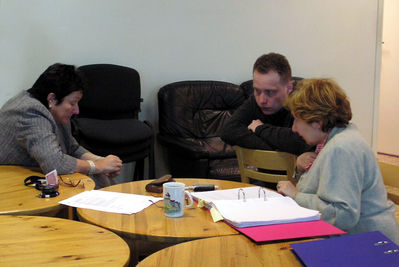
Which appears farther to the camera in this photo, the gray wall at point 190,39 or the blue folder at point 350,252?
the gray wall at point 190,39

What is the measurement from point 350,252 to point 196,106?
288 centimetres

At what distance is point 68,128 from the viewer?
2.26 m

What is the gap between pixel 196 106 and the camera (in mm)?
3721

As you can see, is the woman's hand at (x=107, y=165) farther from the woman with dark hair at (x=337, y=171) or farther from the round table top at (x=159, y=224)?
the woman with dark hair at (x=337, y=171)

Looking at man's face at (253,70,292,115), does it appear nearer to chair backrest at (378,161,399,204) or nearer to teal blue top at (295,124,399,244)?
chair backrest at (378,161,399,204)

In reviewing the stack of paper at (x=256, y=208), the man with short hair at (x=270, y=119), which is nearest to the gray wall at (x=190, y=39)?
the man with short hair at (x=270, y=119)

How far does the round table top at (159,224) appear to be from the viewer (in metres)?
1.13

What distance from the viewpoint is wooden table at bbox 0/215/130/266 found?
0.92 metres

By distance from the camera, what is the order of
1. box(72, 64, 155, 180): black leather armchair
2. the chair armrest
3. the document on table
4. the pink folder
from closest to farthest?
1. the pink folder
2. the document on table
3. box(72, 64, 155, 180): black leather armchair
4. the chair armrest

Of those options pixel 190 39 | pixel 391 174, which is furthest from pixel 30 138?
pixel 190 39

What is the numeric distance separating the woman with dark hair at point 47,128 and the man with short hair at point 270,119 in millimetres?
689

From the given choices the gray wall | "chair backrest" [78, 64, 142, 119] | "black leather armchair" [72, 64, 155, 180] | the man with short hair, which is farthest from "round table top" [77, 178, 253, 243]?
the gray wall

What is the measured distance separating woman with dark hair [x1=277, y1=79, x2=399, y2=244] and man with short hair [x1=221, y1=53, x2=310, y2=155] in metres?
0.49

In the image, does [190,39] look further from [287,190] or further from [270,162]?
[287,190]
